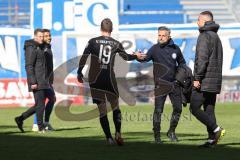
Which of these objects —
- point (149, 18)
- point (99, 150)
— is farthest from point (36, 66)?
point (149, 18)

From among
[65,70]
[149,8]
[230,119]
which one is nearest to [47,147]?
[230,119]

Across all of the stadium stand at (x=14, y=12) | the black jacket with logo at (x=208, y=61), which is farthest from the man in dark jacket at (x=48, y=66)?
the stadium stand at (x=14, y=12)

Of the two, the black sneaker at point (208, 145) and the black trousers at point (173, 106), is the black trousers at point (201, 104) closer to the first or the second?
the black sneaker at point (208, 145)

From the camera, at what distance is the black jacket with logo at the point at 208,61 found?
37.0 feet

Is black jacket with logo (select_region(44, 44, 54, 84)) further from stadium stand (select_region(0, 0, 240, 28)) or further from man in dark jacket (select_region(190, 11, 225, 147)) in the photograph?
stadium stand (select_region(0, 0, 240, 28))

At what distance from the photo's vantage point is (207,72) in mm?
11367

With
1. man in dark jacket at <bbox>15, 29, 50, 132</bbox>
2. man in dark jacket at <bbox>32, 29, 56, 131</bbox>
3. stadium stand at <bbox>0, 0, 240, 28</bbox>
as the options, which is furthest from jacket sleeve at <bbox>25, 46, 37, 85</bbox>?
stadium stand at <bbox>0, 0, 240, 28</bbox>

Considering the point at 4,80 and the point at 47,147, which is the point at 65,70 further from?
the point at 47,147

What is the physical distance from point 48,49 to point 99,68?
381 centimetres

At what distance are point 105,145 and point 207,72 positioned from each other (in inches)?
78.6

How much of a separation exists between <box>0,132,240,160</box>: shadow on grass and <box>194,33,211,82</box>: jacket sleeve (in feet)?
3.50

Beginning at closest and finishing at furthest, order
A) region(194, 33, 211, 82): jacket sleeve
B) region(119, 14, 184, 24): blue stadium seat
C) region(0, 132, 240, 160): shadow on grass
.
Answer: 1. region(0, 132, 240, 160): shadow on grass
2. region(194, 33, 211, 82): jacket sleeve
3. region(119, 14, 184, 24): blue stadium seat

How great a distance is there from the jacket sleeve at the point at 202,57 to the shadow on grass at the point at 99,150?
3.50 feet

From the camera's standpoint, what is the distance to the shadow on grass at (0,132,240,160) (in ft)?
33.5
